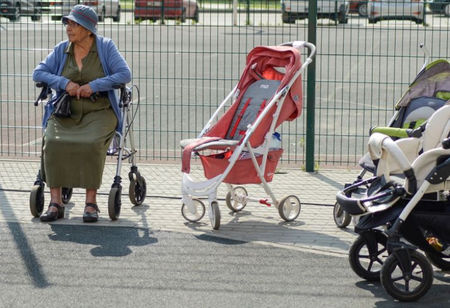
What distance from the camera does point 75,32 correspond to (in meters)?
8.48

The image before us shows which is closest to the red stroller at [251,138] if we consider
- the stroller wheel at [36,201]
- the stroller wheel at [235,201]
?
the stroller wheel at [235,201]

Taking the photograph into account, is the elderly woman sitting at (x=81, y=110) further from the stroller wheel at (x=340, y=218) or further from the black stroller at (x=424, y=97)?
the black stroller at (x=424, y=97)

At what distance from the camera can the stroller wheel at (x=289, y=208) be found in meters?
8.37

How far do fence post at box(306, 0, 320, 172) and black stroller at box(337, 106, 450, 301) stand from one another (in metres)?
3.38

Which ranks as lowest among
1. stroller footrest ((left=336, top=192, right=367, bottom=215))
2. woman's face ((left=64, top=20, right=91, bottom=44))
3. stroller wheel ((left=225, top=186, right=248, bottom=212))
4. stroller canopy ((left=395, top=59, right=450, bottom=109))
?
stroller wheel ((left=225, top=186, right=248, bottom=212))

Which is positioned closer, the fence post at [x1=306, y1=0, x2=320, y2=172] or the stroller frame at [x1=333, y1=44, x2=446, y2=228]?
the stroller frame at [x1=333, y1=44, x2=446, y2=228]

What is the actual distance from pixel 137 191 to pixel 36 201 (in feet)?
3.13

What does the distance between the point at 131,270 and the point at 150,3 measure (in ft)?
17.2

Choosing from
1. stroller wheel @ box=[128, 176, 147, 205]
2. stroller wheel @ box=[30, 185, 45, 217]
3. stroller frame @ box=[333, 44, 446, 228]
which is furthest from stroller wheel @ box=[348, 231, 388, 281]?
stroller wheel @ box=[30, 185, 45, 217]

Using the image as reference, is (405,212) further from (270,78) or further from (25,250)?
(270,78)

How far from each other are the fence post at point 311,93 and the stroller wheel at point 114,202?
2.68 m

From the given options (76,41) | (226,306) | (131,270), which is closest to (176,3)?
(76,41)

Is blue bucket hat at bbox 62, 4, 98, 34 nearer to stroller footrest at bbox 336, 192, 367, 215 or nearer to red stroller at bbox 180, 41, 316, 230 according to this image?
red stroller at bbox 180, 41, 316, 230

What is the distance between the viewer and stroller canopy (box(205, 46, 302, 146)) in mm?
8406
